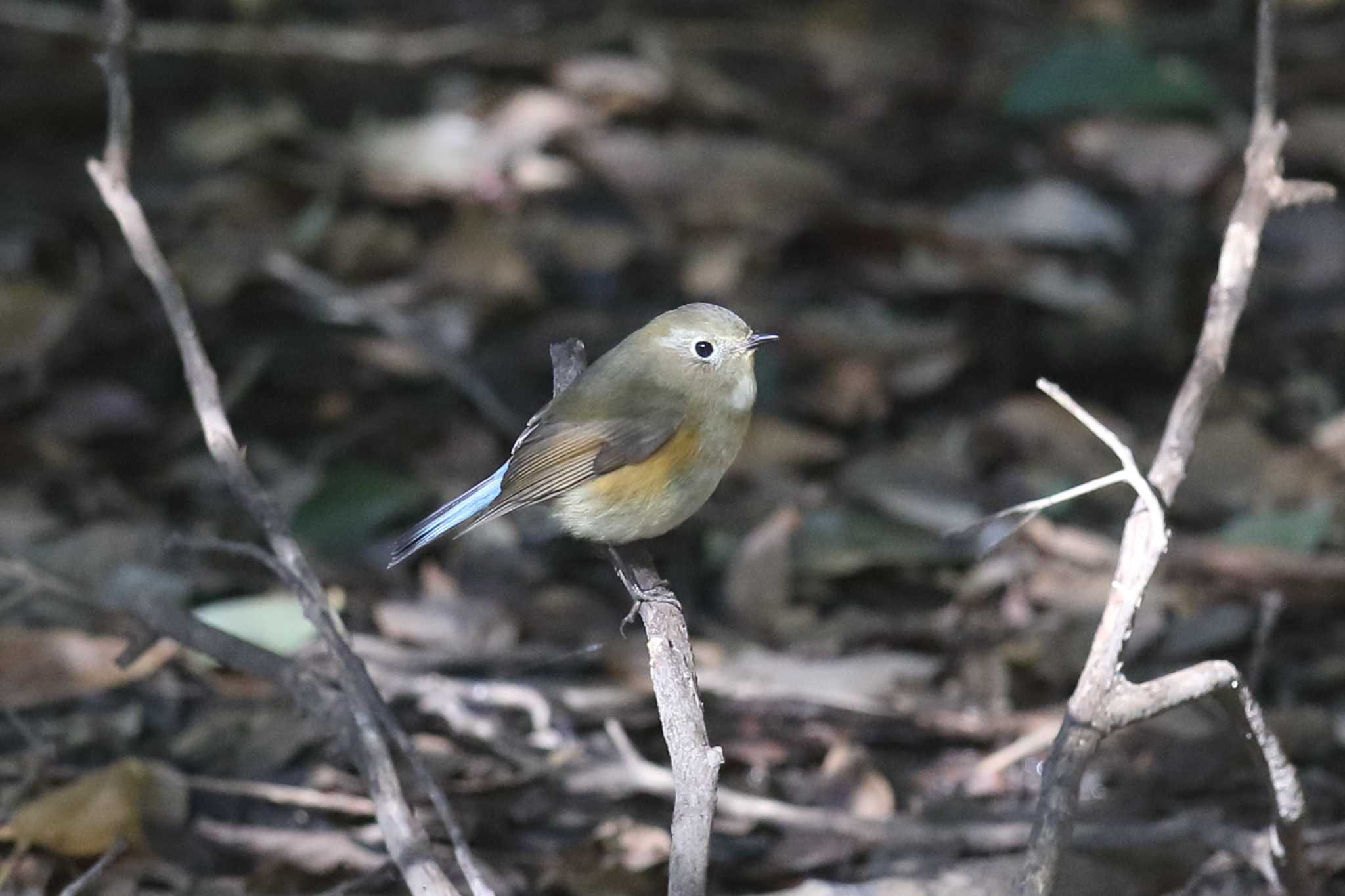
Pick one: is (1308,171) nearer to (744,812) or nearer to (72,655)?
(744,812)

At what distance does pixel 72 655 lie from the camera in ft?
11.9

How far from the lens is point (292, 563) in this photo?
2.72 metres

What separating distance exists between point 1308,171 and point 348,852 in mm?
4668

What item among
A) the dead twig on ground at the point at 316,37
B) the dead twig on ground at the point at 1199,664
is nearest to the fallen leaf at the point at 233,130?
the dead twig on ground at the point at 316,37

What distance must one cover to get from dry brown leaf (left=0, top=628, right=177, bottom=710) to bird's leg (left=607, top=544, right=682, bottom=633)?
1117 millimetres

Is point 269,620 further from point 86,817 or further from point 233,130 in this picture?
point 233,130

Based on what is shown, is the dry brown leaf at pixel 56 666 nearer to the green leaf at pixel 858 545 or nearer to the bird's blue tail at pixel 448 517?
the bird's blue tail at pixel 448 517

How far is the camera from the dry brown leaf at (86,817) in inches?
122

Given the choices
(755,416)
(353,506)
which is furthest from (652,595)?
(755,416)

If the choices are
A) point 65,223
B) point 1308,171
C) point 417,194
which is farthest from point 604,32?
point 1308,171

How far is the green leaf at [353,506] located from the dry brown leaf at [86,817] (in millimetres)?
1286

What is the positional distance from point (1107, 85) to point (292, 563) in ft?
14.6

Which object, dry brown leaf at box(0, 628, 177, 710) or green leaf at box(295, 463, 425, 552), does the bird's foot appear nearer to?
dry brown leaf at box(0, 628, 177, 710)

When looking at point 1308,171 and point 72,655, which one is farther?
point 1308,171
